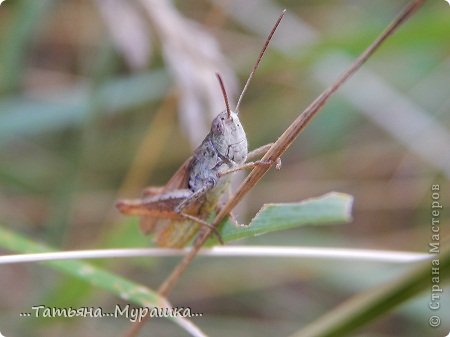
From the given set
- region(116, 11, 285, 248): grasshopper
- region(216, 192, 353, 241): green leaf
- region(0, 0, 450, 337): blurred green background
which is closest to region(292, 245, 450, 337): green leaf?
region(216, 192, 353, 241): green leaf

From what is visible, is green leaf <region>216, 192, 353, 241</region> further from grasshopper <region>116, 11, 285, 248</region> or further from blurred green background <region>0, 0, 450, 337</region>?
blurred green background <region>0, 0, 450, 337</region>

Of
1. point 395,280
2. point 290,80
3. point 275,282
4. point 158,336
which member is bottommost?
point 395,280

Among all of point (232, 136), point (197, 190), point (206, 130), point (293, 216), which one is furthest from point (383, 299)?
point (206, 130)

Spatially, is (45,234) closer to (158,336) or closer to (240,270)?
(158,336)

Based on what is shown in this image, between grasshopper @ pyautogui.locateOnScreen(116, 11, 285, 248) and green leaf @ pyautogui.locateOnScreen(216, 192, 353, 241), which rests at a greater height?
grasshopper @ pyautogui.locateOnScreen(116, 11, 285, 248)

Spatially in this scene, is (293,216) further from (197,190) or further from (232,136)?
(197,190)

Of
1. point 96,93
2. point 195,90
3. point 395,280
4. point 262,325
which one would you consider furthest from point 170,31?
point 395,280

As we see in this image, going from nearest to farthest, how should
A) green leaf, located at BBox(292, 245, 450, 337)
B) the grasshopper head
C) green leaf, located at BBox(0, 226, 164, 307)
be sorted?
green leaf, located at BBox(292, 245, 450, 337)
green leaf, located at BBox(0, 226, 164, 307)
the grasshopper head
